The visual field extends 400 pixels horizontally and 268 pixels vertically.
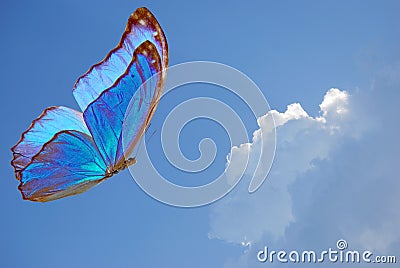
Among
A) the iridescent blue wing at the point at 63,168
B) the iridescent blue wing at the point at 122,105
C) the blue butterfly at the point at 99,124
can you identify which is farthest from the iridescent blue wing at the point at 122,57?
the iridescent blue wing at the point at 63,168

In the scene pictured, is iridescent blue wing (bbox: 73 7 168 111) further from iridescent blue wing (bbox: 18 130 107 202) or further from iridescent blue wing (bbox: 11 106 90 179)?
iridescent blue wing (bbox: 18 130 107 202)

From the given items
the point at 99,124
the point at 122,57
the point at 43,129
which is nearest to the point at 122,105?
the point at 99,124

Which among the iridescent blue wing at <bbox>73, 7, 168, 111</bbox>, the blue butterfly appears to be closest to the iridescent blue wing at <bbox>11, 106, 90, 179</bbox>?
the blue butterfly

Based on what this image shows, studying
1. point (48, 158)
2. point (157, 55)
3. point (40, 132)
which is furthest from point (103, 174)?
point (157, 55)

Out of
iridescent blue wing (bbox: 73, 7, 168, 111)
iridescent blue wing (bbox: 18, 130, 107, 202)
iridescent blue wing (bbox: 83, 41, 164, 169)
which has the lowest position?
iridescent blue wing (bbox: 18, 130, 107, 202)

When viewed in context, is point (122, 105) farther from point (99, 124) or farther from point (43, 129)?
point (43, 129)
